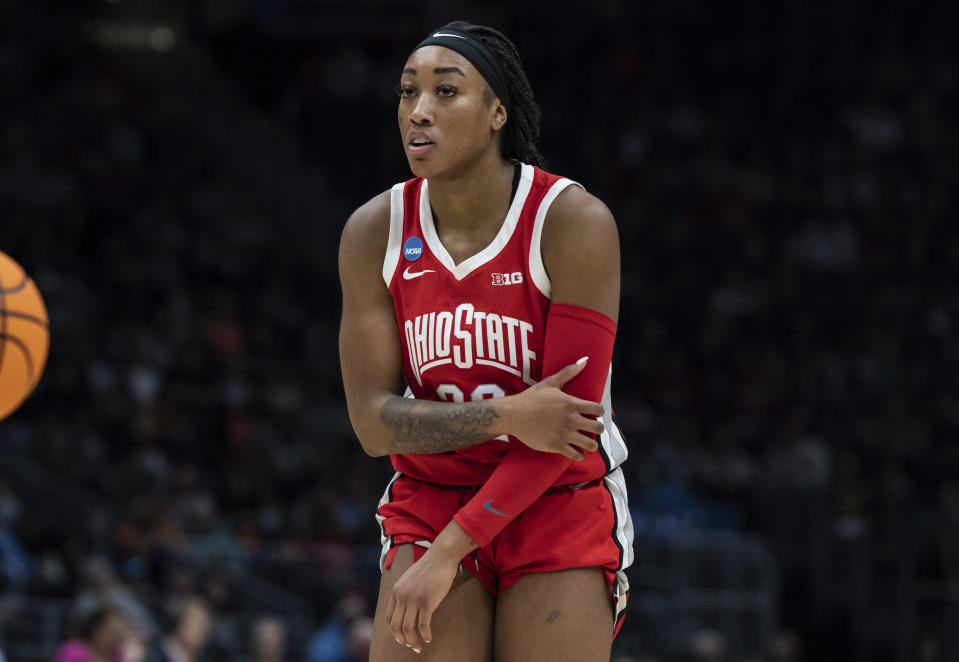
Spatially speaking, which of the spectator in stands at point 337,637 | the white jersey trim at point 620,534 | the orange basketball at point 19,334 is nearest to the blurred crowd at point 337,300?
the spectator in stands at point 337,637

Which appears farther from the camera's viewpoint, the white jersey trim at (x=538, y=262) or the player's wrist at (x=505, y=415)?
the white jersey trim at (x=538, y=262)

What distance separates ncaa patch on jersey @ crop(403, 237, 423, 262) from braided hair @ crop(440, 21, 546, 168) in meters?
0.36

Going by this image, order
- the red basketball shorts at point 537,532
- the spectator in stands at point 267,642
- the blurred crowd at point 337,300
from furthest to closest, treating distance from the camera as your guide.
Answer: the blurred crowd at point 337,300 < the spectator in stands at point 267,642 < the red basketball shorts at point 537,532

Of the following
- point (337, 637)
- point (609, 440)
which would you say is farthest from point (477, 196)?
point (337, 637)

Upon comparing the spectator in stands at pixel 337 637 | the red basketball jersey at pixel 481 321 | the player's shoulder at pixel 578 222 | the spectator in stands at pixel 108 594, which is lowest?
the spectator in stands at pixel 337 637

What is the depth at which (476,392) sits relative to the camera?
131 inches

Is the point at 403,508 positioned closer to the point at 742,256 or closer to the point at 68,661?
the point at 68,661

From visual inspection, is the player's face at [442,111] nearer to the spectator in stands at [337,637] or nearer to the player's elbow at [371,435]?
the player's elbow at [371,435]

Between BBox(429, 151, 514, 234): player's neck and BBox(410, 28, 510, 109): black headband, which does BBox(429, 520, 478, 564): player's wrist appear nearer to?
BBox(429, 151, 514, 234): player's neck

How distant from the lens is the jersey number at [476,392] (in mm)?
3309

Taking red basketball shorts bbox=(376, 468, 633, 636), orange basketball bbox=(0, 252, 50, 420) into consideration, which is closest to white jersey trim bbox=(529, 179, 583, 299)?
red basketball shorts bbox=(376, 468, 633, 636)

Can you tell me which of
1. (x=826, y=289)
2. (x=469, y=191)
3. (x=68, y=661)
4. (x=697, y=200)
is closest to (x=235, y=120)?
(x=697, y=200)

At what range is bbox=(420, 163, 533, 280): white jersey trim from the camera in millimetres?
3316

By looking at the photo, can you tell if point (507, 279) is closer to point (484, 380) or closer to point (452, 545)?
point (484, 380)
